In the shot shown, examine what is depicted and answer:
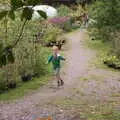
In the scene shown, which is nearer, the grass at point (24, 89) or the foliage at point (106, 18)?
the grass at point (24, 89)

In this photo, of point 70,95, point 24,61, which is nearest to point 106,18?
point 24,61

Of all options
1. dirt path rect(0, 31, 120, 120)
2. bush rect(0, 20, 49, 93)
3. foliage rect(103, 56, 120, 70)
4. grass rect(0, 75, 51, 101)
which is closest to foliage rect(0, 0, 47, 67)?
dirt path rect(0, 31, 120, 120)

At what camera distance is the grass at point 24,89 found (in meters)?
12.0

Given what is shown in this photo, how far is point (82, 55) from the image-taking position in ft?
72.7

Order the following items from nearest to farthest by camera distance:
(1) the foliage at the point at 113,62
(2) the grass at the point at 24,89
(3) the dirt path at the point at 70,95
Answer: (3) the dirt path at the point at 70,95, (2) the grass at the point at 24,89, (1) the foliage at the point at 113,62

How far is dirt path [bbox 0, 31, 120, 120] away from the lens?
30.3 ft

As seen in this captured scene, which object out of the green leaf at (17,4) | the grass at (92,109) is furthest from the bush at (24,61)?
the green leaf at (17,4)

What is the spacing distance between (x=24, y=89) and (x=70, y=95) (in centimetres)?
173

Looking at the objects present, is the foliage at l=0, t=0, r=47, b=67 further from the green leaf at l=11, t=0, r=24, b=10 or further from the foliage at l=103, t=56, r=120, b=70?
the foliage at l=103, t=56, r=120, b=70

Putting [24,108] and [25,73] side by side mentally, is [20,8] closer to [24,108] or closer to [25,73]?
[24,108]

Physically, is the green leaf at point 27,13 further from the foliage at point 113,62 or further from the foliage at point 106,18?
the foliage at point 106,18

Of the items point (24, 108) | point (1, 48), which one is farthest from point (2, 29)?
point (1, 48)

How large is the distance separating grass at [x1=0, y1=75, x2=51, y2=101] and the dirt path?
0.29 m

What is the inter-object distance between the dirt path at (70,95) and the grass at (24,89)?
0.95 ft
